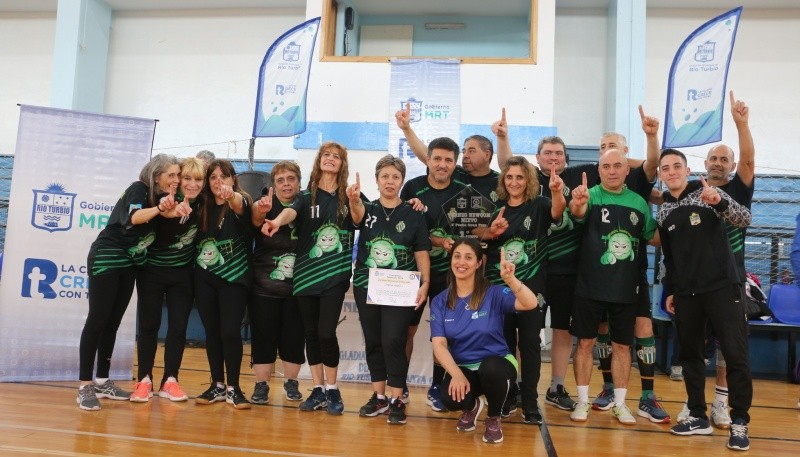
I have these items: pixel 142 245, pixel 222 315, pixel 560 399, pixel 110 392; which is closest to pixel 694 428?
pixel 560 399

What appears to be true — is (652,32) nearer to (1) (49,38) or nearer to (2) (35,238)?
(2) (35,238)

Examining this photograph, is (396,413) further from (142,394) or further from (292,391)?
(142,394)

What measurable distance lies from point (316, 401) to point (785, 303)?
14.7 feet

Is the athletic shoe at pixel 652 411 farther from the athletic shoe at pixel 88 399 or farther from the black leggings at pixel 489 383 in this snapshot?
the athletic shoe at pixel 88 399

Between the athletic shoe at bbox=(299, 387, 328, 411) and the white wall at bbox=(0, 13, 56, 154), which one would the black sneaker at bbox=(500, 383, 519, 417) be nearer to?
the athletic shoe at bbox=(299, 387, 328, 411)

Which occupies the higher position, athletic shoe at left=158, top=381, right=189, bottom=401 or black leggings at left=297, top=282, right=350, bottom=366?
black leggings at left=297, top=282, right=350, bottom=366

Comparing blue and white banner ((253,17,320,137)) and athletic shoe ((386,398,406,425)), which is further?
blue and white banner ((253,17,320,137))

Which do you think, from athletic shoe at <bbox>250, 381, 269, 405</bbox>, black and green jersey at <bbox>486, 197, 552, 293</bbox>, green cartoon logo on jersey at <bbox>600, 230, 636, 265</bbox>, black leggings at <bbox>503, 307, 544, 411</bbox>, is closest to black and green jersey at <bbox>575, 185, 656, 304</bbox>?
green cartoon logo on jersey at <bbox>600, 230, 636, 265</bbox>

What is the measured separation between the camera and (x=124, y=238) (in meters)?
3.39

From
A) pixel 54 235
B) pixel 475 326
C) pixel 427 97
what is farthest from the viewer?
pixel 427 97

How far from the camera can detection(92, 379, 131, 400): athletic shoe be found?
354cm

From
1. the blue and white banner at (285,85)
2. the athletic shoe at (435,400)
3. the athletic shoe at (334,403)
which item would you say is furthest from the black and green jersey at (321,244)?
the blue and white banner at (285,85)

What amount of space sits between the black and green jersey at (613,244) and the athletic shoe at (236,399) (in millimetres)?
1986

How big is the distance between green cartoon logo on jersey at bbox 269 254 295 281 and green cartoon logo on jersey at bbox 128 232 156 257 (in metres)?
0.72
